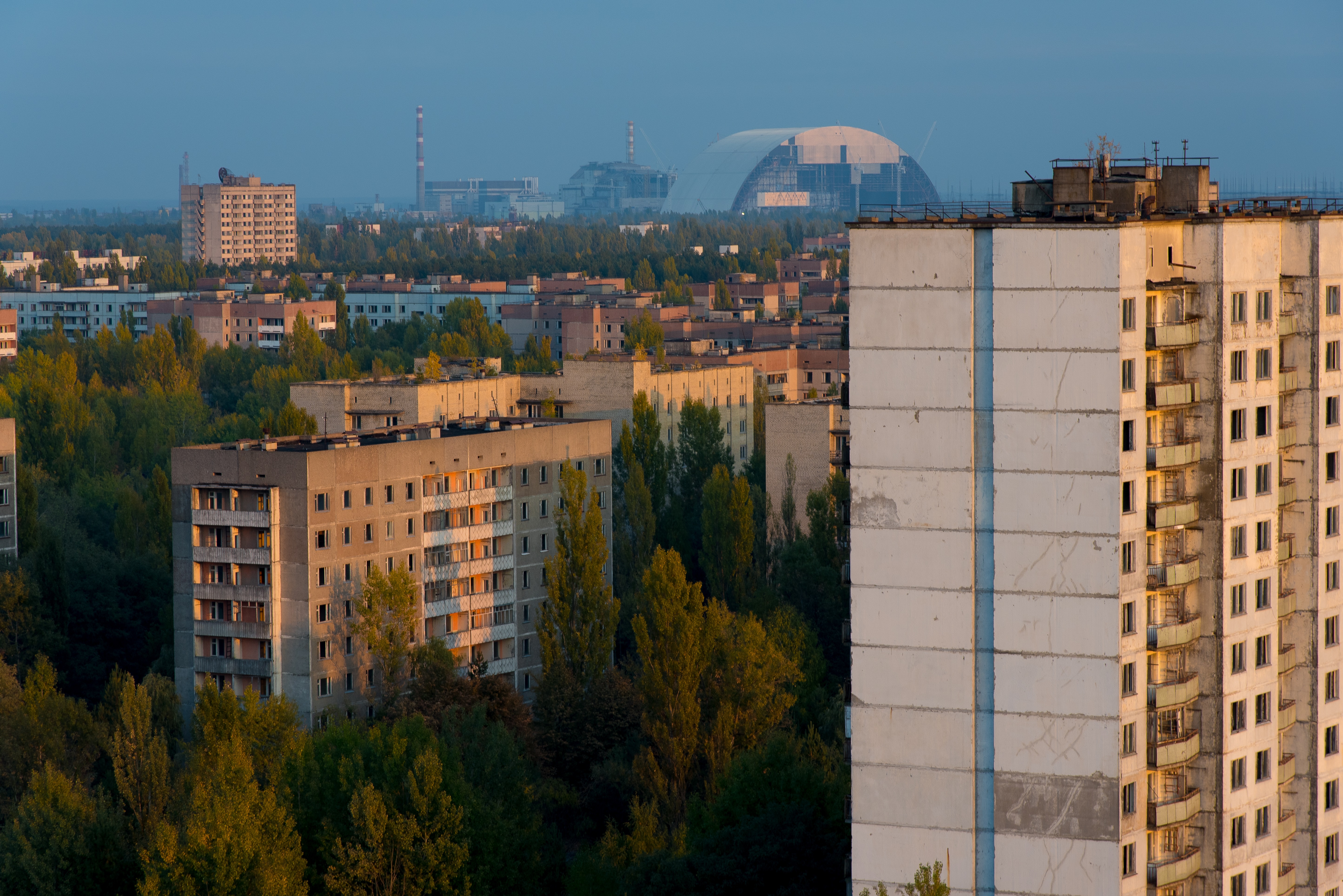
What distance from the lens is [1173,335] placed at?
18.2 meters

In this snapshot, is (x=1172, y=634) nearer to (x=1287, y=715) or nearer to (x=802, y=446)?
(x=1287, y=715)

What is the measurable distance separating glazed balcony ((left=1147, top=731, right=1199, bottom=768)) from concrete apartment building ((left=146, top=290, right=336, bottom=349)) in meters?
64.1

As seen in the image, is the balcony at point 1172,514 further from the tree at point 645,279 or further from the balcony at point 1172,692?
the tree at point 645,279

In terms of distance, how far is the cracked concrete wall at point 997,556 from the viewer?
1744 cm

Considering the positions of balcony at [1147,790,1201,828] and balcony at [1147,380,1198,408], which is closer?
balcony at [1147,790,1201,828]

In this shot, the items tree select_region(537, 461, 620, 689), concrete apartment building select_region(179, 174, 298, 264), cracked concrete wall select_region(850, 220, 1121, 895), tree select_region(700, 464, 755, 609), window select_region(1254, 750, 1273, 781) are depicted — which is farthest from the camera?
concrete apartment building select_region(179, 174, 298, 264)

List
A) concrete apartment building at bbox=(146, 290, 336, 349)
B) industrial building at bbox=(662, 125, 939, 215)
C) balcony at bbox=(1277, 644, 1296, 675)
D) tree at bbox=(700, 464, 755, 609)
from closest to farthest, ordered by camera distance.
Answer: balcony at bbox=(1277, 644, 1296, 675)
tree at bbox=(700, 464, 755, 609)
concrete apartment building at bbox=(146, 290, 336, 349)
industrial building at bbox=(662, 125, 939, 215)

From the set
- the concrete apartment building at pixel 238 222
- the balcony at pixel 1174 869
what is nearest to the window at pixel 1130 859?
the balcony at pixel 1174 869

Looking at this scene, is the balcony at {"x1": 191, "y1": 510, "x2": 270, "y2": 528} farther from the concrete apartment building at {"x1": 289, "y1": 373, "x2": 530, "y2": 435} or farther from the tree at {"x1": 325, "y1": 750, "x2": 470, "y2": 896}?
the concrete apartment building at {"x1": 289, "y1": 373, "x2": 530, "y2": 435}

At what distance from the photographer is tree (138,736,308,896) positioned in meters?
21.6

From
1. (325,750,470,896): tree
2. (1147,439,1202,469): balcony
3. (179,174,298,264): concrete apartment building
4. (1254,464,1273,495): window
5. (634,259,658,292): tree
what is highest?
(179,174,298,264): concrete apartment building

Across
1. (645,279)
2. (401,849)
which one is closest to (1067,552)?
(401,849)

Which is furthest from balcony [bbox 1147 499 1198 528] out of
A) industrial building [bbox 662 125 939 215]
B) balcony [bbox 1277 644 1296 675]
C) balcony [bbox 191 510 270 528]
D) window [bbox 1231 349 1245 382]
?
industrial building [bbox 662 125 939 215]

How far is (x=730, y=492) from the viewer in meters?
38.0
